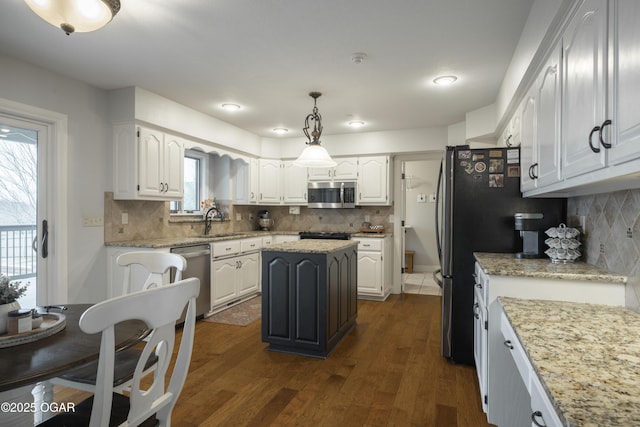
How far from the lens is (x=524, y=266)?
81.3 inches

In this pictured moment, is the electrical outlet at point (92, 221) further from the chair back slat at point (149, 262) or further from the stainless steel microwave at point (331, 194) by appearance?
the stainless steel microwave at point (331, 194)

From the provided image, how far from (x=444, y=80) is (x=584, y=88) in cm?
207

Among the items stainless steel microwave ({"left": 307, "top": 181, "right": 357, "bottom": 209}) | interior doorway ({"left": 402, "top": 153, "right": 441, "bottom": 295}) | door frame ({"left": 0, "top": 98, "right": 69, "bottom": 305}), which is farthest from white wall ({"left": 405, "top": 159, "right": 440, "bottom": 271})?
door frame ({"left": 0, "top": 98, "right": 69, "bottom": 305})

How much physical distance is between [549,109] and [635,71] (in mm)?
931

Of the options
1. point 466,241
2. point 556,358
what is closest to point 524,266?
point 466,241

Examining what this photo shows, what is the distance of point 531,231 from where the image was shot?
2525mm

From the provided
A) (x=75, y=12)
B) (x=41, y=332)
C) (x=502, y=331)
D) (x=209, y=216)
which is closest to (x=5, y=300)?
(x=41, y=332)

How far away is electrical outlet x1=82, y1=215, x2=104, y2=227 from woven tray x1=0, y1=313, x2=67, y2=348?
6.98 ft

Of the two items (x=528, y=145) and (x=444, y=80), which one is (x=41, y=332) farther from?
(x=444, y=80)

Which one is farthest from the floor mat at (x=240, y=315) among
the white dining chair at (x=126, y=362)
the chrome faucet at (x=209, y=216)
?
the white dining chair at (x=126, y=362)

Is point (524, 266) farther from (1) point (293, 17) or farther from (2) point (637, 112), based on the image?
(1) point (293, 17)

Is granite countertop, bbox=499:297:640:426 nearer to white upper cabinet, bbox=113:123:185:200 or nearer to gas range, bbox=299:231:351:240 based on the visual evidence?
white upper cabinet, bbox=113:123:185:200

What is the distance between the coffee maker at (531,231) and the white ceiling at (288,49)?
1.23 meters

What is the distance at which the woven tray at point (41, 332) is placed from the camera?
4.17 feet
